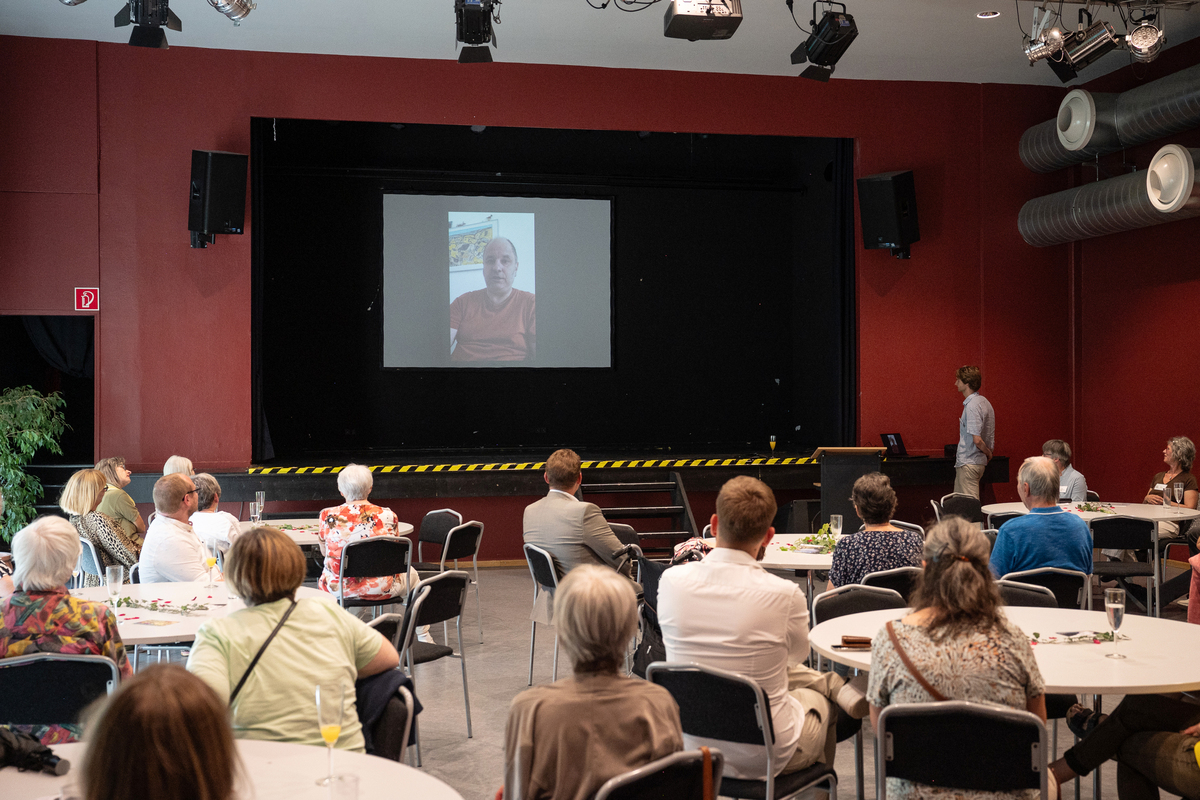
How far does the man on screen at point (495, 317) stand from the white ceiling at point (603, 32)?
226cm

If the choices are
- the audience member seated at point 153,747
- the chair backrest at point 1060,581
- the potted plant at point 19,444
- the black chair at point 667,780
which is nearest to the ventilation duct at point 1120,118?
the chair backrest at point 1060,581

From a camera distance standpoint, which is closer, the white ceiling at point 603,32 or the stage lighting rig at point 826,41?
the stage lighting rig at point 826,41

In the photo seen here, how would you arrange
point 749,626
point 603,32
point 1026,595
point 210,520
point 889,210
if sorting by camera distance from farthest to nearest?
point 889,210, point 603,32, point 210,520, point 1026,595, point 749,626

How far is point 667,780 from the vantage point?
1852 millimetres

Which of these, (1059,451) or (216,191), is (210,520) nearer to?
(216,191)

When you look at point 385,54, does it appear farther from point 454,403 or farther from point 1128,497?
point 1128,497

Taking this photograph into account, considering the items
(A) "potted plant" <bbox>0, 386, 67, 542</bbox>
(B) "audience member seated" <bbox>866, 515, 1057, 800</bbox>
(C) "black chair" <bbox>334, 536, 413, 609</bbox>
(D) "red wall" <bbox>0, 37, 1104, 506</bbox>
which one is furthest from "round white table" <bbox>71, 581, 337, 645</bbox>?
(D) "red wall" <bbox>0, 37, 1104, 506</bbox>

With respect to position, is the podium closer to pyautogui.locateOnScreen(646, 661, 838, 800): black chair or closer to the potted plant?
pyautogui.locateOnScreen(646, 661, 838, 800): black chair

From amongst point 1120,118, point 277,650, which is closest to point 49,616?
point 277,650

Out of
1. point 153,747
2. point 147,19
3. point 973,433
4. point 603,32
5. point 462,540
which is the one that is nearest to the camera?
point 153,747

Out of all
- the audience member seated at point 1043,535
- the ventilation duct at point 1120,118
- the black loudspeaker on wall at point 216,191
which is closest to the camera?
the audience member seated at point 1043,535

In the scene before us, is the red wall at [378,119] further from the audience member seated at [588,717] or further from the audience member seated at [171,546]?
the audience member seated at [588,717]

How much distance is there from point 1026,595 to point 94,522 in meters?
4.37

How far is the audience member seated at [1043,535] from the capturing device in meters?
3.97
